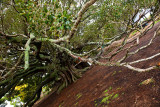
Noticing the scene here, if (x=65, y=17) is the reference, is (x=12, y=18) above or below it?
above

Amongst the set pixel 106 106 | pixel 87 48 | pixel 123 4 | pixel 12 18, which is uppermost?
pixel 12 18

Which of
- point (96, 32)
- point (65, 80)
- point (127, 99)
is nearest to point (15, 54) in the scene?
point (65, 80)

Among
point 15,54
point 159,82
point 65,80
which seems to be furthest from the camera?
point 65,80

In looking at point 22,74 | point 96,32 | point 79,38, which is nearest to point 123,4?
point 96,32

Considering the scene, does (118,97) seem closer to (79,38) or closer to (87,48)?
(79,38)

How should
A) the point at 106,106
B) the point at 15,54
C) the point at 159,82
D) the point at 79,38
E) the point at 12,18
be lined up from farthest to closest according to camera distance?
1. the point at 79,38
2. the point at 15,54
3. the point at 12,18
4. the point at 106,106
5. the point at 159,82

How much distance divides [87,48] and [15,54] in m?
6.96

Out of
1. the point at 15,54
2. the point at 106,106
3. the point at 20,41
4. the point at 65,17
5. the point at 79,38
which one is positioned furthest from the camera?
the point at 79,38

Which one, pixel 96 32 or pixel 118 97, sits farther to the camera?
pixel 96 32

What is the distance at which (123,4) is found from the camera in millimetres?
9539

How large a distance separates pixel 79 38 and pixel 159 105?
9.37 meters

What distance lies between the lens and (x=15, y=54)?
8984mm

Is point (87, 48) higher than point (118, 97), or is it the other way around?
point (87, 48)

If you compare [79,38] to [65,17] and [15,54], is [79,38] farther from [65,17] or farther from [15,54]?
Answer: [65,17]
